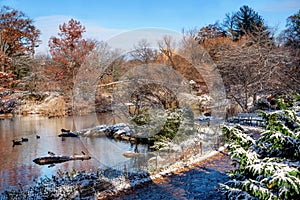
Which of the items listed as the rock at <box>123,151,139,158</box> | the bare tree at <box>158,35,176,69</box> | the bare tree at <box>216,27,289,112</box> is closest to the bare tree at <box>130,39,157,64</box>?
the bare tree at <box>158,35,176,69</box>

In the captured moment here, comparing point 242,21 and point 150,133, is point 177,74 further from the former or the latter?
point 242,21

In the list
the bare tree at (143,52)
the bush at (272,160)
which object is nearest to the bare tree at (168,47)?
the bare tree at (143,52)

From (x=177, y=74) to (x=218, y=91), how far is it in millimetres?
2390

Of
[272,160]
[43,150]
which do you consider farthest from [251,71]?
[272,160]

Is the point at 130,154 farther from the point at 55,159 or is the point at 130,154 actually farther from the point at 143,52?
the point at 143,52

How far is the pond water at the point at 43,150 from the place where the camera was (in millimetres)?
6738

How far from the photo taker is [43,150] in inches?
349

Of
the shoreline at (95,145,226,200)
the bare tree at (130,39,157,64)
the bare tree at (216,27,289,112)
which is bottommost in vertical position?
the shoreline at (95,145,226,200)

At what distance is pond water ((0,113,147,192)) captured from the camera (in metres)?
6.74

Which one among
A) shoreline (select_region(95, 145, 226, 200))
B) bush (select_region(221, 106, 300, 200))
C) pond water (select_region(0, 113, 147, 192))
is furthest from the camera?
pond water (select_region(0, 113, 147, 192))

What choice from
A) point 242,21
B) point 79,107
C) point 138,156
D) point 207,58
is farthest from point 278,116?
point 242,21

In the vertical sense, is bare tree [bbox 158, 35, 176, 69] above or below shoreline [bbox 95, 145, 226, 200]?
above

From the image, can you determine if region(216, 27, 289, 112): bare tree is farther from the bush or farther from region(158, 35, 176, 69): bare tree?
the bush

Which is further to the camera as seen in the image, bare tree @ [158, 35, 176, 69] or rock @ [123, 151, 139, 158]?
bare tree @ [158, 35, 176, 69]
